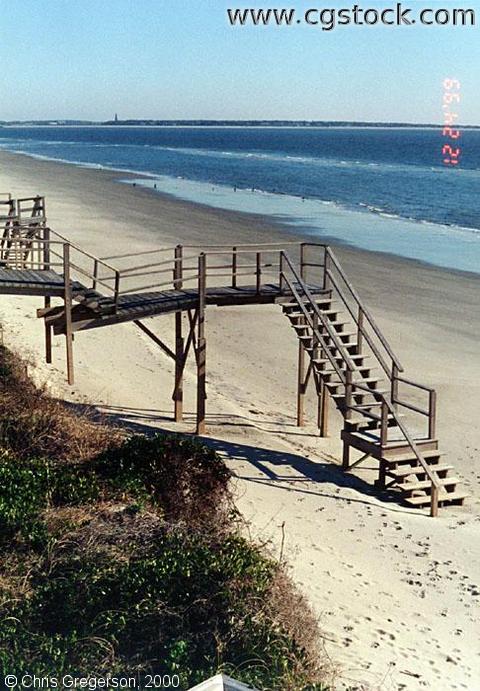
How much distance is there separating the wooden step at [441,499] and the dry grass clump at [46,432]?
4560 millimetres

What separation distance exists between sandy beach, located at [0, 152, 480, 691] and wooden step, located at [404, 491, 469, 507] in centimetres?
15

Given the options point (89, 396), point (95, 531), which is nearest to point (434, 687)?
point (95, 531)

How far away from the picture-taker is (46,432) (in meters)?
13.4

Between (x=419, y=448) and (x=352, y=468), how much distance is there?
4.13 ft

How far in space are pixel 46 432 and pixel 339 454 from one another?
5.91m

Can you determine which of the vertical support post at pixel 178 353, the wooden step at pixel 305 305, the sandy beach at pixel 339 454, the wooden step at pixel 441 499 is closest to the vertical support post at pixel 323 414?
the sandy beach at pixel 339 454

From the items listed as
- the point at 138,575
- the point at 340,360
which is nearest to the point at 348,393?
the point at 340,360

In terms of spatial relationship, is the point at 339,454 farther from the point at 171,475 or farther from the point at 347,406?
the point at 171,475

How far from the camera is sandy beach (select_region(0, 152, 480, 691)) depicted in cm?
1020

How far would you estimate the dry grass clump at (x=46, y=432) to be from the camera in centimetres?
1316

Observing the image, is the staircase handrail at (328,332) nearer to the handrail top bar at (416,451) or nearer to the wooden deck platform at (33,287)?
the handrail top bar at (416,451)

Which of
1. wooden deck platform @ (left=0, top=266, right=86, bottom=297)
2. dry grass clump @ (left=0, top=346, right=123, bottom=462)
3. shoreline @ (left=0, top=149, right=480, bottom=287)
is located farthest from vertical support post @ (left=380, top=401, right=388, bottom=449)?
shoreline @ (left=0, top=149, right=480, bottom=287)

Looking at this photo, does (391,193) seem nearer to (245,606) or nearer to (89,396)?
(89,396)

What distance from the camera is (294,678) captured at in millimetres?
8164
